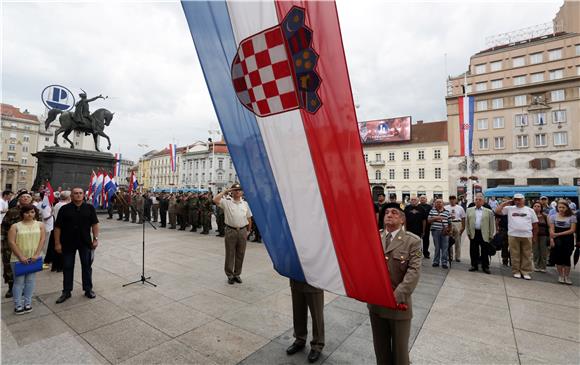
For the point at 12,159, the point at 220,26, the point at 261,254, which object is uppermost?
the point at 12,159

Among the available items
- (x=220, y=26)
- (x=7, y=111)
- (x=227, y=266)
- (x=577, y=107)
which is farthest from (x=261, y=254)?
(x=7, y=111)

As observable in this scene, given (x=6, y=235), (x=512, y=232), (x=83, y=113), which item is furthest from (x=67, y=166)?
(x=512, y=232)

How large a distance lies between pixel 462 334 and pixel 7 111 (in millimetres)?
102285

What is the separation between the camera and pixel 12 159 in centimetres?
6831

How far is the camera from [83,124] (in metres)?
17.7

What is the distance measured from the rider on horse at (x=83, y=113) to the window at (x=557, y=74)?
50684 millimetres

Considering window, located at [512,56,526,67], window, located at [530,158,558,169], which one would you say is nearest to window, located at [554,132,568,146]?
window, located at [530,158,558,169]

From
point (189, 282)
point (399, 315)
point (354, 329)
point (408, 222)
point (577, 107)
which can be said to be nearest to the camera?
point (399, 315)

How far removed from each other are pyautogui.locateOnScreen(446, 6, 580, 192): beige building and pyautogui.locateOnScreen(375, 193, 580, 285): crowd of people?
30.8m

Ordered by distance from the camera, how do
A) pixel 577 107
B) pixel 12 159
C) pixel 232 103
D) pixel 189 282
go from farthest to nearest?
pixel 12 159, pixel 577 107, pixel 189 282, pixel 232 103

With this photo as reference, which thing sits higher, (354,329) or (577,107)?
(577,107)

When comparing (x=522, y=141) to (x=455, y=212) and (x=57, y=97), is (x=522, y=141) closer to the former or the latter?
(x=455, y=212)

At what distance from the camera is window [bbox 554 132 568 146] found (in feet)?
116

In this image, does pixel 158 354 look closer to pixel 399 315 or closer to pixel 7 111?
pixel 399 315
